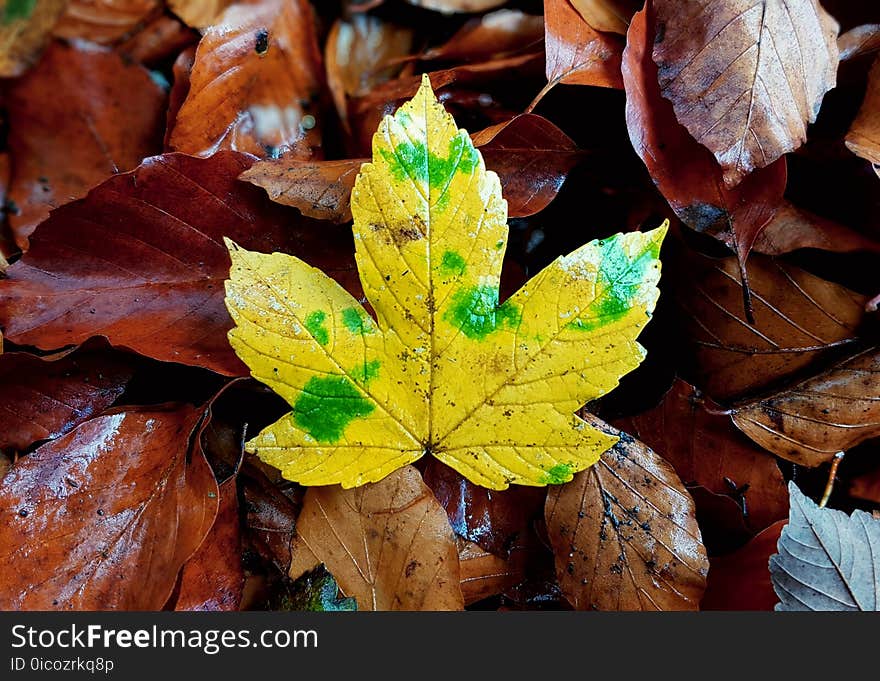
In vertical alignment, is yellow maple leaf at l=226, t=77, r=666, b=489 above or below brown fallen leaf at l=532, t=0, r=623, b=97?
below

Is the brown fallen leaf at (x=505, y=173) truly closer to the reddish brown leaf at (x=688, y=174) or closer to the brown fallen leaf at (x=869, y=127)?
the reddish brown leaf at (x=688, y=174)

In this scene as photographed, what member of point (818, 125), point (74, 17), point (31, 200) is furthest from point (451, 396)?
point (74, 17)

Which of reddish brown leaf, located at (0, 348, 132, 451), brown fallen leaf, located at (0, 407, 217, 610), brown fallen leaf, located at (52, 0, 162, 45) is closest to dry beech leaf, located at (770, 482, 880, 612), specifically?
brown fallen leaf, located at (0, 407, 217, 610)

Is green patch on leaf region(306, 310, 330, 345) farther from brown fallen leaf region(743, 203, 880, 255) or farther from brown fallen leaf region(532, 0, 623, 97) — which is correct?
brown fallen leaf region(743, 203, 880, 255)

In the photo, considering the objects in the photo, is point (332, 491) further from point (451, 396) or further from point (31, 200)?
point (31, 200)

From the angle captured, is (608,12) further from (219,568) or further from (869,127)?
(219,568)
